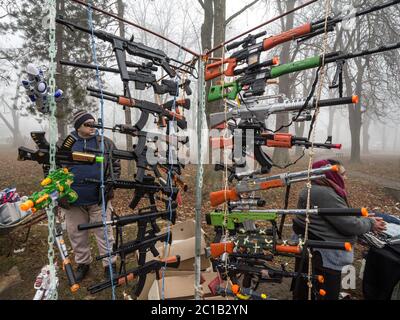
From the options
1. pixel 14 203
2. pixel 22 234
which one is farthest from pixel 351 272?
pixel 22 234

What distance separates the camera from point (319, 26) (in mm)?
2123

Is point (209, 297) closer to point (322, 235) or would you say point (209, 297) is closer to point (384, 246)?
point (322, 235)

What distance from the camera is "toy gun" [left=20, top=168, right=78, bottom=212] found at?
187cm

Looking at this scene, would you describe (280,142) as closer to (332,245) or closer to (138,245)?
(332,245)

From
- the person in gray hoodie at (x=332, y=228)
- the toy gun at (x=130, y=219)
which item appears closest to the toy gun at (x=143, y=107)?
the toy gun at (x=130, y=219)

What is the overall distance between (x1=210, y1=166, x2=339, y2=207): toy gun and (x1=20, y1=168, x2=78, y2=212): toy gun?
1.52 m

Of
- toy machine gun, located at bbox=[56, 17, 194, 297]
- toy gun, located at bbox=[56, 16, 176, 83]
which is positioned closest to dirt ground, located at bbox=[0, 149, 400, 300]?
toy machine gun, located at bbox=[56, 17, 194, 297]

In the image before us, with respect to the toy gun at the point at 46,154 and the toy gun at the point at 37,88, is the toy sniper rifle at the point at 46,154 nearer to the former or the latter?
the toy gun at the point at 46,154

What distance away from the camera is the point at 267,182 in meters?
2.63

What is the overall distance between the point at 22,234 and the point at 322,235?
5110mm

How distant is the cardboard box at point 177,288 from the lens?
2867 millimetres

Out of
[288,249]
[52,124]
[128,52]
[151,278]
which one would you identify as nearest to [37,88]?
[52,124]

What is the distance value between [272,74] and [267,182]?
1094mm
